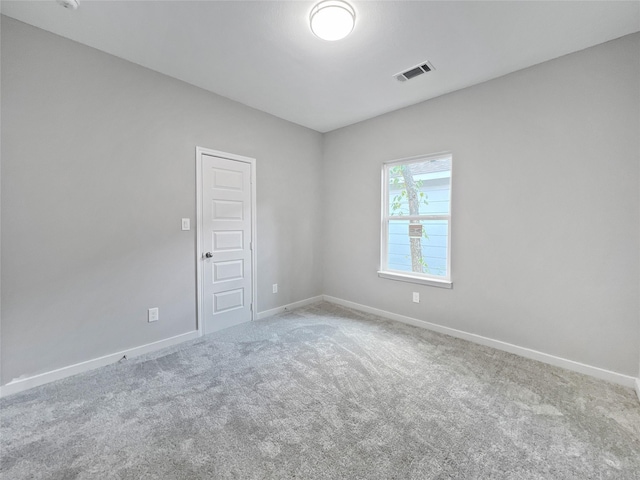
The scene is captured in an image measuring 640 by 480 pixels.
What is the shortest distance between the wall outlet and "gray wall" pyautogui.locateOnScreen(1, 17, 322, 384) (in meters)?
0.05

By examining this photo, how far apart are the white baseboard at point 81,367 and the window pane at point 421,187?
2.95 metres

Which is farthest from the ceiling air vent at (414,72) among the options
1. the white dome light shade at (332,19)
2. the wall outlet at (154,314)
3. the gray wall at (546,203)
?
the wall outlet at (154,314)

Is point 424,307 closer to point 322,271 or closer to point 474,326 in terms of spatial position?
point 474,326

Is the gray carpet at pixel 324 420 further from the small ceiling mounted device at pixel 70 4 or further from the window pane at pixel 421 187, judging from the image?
the small ceiling mounted device at pixel 70 4

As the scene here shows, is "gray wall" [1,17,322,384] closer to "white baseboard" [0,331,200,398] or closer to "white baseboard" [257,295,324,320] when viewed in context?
"white baseboard" [0,331,200,398]

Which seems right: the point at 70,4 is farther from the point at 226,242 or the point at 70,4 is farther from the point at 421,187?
the point at 421,187

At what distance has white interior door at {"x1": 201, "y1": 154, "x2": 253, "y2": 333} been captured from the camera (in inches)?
121

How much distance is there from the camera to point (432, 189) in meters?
3.27

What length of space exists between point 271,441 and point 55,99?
2.96 metres

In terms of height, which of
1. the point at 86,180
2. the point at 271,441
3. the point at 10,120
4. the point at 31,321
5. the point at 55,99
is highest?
the point at 55,99

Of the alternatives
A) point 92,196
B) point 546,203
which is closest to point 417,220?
point 546,203

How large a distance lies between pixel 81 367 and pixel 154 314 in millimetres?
644

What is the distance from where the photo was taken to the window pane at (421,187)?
317 cm

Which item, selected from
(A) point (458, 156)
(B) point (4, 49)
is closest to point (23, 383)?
(B) point (4, 49)
